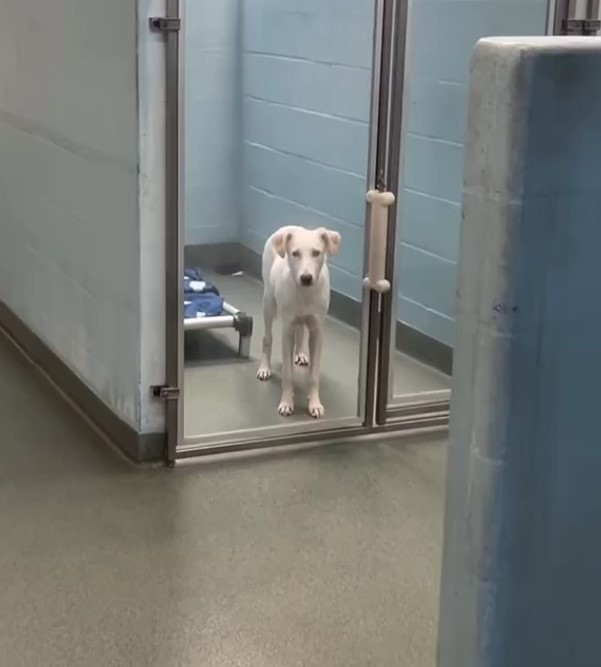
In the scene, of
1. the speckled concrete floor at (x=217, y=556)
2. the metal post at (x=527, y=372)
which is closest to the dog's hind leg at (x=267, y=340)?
the speckled concrete floor at (x=217, y=556)

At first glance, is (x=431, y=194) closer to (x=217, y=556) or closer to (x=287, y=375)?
(x=287, y=375)

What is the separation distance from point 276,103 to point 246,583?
3.02m

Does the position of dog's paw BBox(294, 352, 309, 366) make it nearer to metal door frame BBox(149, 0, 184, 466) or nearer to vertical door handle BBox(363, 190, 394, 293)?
vertical door handle BBox(363, 190, 394, 293)

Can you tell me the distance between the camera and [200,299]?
4840 millimetres

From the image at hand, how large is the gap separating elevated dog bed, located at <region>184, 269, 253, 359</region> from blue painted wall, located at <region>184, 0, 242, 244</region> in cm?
59

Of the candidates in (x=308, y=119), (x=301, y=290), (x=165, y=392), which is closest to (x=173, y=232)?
(x=165, y=392)

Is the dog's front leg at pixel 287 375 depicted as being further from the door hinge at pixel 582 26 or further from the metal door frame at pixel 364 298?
the door hinge at pixel 582 26

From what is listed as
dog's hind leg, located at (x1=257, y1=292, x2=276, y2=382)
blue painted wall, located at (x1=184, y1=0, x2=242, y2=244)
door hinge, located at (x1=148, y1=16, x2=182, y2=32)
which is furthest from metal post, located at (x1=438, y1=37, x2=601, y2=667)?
blue painted wall, located at (x1=184, y1=0, x2=242, y2=244)

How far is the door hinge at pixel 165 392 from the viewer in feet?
12.0

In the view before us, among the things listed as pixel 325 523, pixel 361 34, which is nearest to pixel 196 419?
pixel 325 523

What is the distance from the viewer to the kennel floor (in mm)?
4102

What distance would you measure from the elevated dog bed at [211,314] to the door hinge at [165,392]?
92 cm

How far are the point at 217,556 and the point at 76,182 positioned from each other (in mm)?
1644

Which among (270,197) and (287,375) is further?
(270,197)
